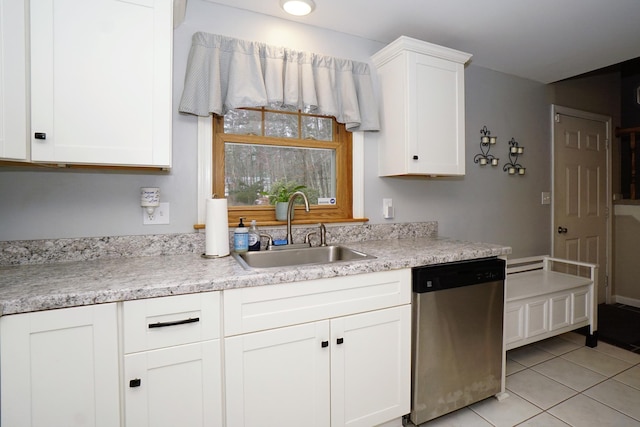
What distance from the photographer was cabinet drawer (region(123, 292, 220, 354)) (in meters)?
1.14

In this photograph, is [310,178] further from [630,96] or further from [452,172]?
[630,96]

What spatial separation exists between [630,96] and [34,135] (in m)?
5.35

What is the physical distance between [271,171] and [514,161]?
7.50 ft

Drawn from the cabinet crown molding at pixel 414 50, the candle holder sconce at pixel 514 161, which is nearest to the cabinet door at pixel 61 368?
the cabinet crown molding at pixel 414 50

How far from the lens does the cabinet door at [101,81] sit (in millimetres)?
1243

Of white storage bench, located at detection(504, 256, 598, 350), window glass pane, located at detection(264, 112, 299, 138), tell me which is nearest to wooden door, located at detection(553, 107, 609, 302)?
white storage bench, located at detection(504, 256, 598, 350)

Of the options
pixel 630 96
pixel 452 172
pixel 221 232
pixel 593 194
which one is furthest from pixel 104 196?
pixel 630 96

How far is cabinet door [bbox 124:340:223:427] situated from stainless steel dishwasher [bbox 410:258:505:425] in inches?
38.6

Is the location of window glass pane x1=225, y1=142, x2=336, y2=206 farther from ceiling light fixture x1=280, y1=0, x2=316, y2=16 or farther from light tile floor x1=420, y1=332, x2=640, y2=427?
light tile floor x1=420, y1=332, x2=640, y2=427

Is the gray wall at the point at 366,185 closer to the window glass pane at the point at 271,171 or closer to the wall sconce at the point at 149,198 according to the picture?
the wall sconce at the point at 149,198

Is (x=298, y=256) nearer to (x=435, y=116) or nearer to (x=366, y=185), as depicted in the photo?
(x=366, y=185)

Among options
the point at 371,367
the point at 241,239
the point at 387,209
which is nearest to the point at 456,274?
the point at 371,367

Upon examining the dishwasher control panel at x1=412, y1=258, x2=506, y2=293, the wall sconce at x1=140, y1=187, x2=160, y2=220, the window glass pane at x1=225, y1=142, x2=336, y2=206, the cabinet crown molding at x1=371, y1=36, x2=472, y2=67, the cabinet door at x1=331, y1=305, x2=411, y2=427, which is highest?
the cabinet crown molding at x1=371, y1=36, x2=472, y2=67

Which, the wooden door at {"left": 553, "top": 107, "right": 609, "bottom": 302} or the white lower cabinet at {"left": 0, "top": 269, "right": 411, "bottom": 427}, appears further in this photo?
the wooden door at {"left": 553, "top": 107, "right": 609, "bottom": 302}
